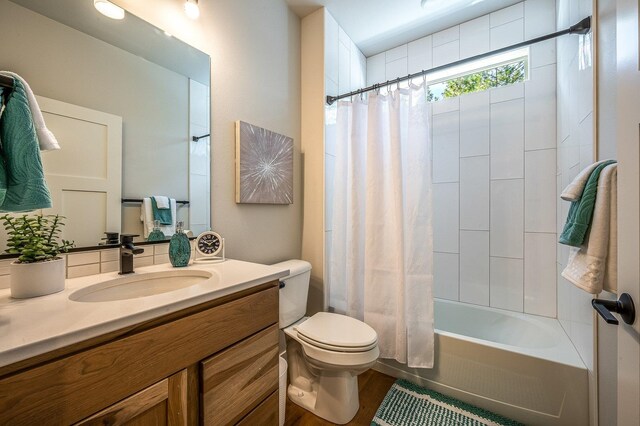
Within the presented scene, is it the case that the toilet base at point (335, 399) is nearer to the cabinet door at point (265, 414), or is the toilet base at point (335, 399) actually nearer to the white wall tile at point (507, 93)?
the cabinet door at point (265, 414)

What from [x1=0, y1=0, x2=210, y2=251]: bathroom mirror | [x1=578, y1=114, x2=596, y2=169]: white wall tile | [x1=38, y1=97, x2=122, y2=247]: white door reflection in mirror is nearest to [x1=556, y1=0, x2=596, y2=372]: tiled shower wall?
[x1=578, y1=114, x2=596, y2=169]: white wall tile

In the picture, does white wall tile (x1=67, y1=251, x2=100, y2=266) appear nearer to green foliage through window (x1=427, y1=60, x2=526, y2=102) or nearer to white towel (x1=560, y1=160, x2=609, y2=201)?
white towel (x1=560, y1=160, x2=609, y2=201)

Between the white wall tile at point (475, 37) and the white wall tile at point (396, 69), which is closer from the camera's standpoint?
the white wall tile at point (475, 37)

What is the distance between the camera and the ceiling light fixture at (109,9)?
1.00 meters

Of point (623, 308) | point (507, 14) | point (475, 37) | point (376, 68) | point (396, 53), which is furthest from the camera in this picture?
point (376, 68)

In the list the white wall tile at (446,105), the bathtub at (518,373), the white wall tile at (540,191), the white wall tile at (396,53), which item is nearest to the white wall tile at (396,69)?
the white wall tile at (396,53)

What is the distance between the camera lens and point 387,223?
1.67 m

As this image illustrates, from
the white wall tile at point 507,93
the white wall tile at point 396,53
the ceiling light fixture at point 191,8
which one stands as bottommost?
the white wall tile at point 507,93

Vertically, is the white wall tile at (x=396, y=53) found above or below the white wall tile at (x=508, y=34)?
above

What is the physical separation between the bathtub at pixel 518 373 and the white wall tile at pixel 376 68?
222cm

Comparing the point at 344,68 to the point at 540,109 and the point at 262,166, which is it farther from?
the point at 540,109

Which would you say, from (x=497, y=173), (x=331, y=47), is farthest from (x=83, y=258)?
(x=497, y=173)

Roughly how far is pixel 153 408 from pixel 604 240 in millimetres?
1369

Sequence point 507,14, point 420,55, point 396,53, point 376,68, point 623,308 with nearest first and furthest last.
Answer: point 623,308 → point 507,14 → point 420,55 → point 396,53 → point 376,68
